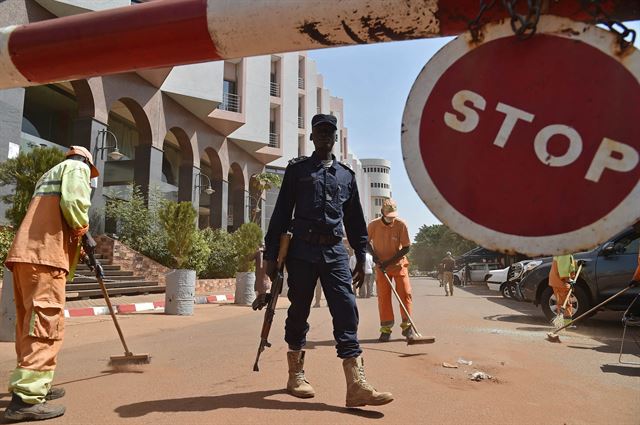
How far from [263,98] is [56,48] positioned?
24.3 metres

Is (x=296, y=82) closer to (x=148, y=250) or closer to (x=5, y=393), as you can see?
(x=148, y=250)

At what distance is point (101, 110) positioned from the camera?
15109 millimetres

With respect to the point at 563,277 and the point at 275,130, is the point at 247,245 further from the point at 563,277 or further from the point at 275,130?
the point at 275,130

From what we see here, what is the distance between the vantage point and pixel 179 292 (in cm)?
967

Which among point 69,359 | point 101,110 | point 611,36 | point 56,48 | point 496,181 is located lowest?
point 69,359

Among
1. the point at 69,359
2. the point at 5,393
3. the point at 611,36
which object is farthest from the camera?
the point at 69,359

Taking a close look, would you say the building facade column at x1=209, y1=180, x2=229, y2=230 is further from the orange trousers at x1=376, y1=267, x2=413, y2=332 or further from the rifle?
the rifle

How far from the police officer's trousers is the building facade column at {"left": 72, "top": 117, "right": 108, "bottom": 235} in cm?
1294

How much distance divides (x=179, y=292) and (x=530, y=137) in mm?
9137

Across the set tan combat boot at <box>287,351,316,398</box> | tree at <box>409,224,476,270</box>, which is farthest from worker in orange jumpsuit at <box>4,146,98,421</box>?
tree at <box>409,224,476,270</box>

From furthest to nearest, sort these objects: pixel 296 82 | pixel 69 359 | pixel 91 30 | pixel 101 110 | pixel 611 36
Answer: pixel 296 82 → pixel 101 110 → pixel 69 359 → pixel 91 30 → pixel 611 36

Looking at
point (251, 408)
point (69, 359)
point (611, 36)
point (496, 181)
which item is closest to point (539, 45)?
point (611, 36)

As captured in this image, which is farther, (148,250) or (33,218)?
(148,250)

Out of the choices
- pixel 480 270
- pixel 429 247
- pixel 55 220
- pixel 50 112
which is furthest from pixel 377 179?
pixel 55 220
